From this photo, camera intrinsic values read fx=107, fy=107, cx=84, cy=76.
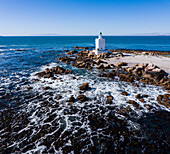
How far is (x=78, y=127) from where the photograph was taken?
37.9ft

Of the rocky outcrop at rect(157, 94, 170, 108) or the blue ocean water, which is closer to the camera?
the rocky outcrop at rect(157, 94, 170, 108)

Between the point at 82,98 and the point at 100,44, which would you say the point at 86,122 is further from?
the point at 100,44

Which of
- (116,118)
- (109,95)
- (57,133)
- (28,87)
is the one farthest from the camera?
(28,87)

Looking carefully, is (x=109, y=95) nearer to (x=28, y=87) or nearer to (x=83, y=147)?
(x=83, y=147)

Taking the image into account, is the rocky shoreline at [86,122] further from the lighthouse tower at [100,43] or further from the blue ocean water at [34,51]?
the lighthouse tower at [100,43]

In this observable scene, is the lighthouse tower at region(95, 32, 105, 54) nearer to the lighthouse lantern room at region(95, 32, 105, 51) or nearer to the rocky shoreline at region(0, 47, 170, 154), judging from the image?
the lighthouse lantern room at region(95, 32, 105, 51)

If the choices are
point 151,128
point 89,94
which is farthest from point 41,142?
point 151,128

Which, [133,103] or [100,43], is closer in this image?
[133,103]

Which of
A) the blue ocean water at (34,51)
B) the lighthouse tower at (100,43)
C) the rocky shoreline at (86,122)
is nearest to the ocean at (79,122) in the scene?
the rocky shoreline at (86,122)

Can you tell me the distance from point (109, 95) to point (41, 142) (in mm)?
11350

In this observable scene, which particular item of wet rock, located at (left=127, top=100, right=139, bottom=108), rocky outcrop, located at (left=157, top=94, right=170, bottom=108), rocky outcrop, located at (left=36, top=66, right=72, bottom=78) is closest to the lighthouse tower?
rocky outcrop, located at (left=36, top=66, right=72, bottom=78)

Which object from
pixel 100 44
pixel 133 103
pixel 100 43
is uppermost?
pixel 100 43

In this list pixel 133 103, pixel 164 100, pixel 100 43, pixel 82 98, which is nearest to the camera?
pixel 133 103

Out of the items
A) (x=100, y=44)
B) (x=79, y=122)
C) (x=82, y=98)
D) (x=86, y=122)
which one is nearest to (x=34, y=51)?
(x=100, y=44)
